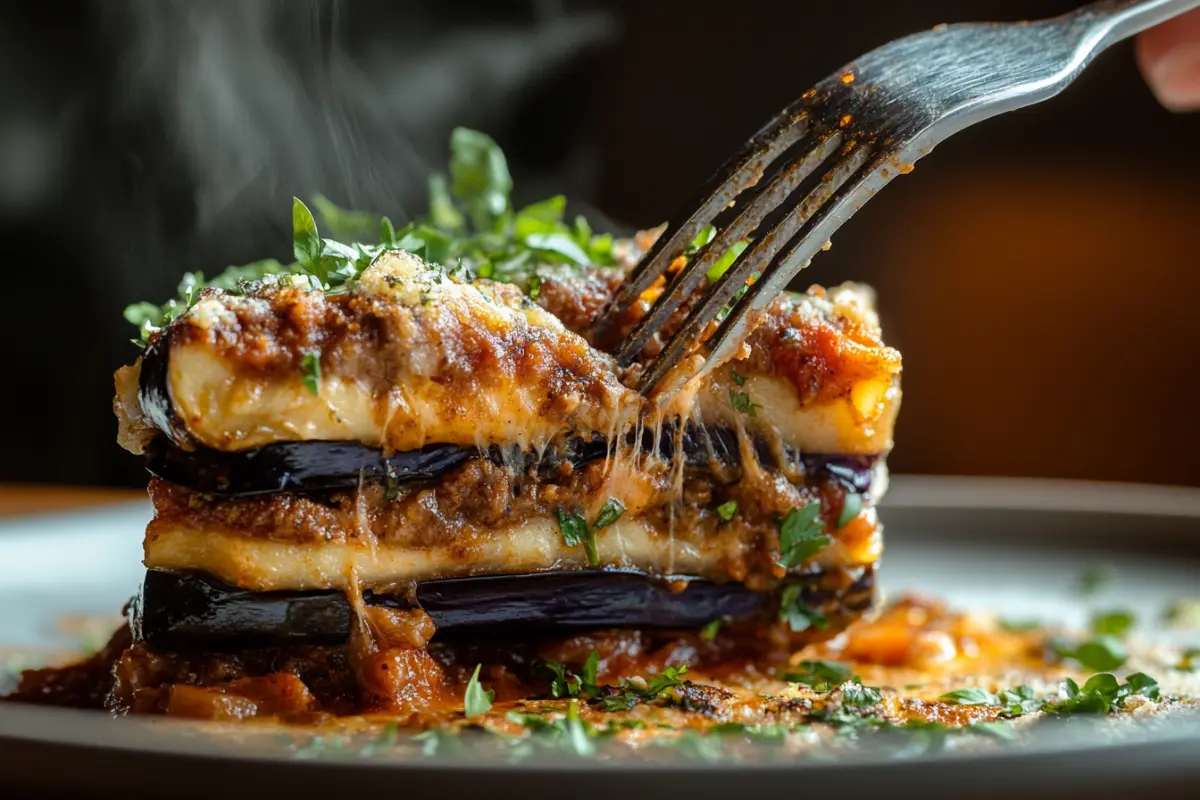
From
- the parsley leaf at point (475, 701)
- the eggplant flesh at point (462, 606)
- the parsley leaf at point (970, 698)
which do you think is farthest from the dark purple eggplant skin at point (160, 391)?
the parsley leaf at point (970, 698)

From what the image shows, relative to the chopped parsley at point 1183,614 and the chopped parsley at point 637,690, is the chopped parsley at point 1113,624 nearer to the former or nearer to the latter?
the chopped parsley at point 1183,614

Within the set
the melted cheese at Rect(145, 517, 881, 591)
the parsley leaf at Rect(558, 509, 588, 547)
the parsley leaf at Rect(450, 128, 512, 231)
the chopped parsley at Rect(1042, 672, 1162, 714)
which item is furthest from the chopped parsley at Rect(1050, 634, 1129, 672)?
the parsley leaf at Rect(450, 128, 512, 231)

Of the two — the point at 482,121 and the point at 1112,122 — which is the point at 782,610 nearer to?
the point at 482,121

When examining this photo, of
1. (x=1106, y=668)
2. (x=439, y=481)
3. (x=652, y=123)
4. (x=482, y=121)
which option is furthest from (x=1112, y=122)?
(x=439, y=481)

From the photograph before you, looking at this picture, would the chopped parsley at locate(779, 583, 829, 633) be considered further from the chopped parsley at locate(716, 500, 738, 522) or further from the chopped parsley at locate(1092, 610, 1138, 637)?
the chopped parsley at locate(1092, 610, 1138, 637)

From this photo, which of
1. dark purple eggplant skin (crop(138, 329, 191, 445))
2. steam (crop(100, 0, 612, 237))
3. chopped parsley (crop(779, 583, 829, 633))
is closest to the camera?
dark purple eggplant skin (crop(138, 329, 191, 445))

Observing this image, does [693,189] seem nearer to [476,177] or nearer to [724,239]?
[476,177]
